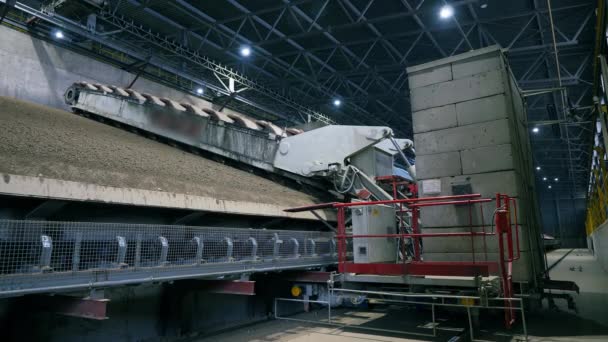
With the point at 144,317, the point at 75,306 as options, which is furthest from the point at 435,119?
the point at 75,306

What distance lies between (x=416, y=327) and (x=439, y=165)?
2593mm

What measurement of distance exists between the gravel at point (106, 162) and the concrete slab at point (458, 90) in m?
3.09

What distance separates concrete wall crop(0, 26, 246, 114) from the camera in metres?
9.77

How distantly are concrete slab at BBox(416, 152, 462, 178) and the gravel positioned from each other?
2536 millimetres

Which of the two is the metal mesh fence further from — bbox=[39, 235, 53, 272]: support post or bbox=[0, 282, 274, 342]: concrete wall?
Answer: bbox=[0, 282, 274, 342]: concrete wall

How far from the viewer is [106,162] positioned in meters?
5.30

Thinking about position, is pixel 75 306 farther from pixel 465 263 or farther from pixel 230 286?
pixel 465 263

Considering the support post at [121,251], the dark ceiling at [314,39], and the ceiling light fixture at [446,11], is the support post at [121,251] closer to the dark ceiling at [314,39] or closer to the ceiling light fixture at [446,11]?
the dark ceiling at [314,39]

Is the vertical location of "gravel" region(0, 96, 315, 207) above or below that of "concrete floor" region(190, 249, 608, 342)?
above

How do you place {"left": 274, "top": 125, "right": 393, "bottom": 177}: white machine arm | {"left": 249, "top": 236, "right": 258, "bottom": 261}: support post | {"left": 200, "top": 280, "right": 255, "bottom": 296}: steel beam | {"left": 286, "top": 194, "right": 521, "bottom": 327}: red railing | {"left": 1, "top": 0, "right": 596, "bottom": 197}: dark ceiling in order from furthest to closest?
{"left": 1, "top": 0, "right": 596, "bottom": 197}: dark ceiling → {"left": 274, "top": 125, "right": 393, "bottom": 177}: white machine arm → {"left": 249, "top": 236, "right": 258, "bottom": 261}: support post → {"left": 200, "top": 280, "right": 255, "bottom": 296}: steel beam → {"left": 286, "top": 194, "right": 521, "bottom": 327}: red railing

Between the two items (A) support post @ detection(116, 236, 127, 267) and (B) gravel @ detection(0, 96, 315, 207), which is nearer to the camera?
(A) support post @ detection(116, 236, 127, 267)

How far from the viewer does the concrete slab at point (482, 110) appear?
6.00 meters

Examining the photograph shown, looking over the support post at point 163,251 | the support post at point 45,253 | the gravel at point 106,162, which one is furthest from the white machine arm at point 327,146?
the support post at point 45,253

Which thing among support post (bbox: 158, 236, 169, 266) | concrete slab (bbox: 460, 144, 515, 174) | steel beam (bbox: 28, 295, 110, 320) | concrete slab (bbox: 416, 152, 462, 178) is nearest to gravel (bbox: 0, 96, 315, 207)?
support post (bbox: 158, 236, 169, 266)
